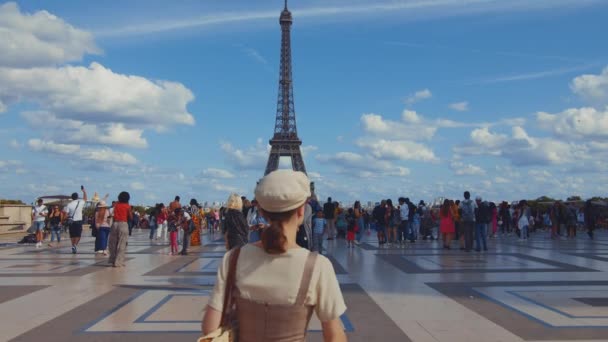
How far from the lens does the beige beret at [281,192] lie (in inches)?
101

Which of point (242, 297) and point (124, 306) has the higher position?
point (242, 297)

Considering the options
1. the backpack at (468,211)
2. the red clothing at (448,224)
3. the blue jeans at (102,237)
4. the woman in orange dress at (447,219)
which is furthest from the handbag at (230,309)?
the red clothing at (448,224)

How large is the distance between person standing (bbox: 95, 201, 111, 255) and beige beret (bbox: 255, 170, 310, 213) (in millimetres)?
13737

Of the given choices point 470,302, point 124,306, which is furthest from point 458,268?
point 124,306

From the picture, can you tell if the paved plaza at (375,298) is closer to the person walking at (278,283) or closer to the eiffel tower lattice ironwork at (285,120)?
the person walking at (278,283)

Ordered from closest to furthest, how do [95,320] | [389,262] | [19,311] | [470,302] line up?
[95,320] < [19,311] < [470,302] < [389,262]

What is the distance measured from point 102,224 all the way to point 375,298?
9674 millimetres

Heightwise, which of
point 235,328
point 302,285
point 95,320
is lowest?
point 95,320

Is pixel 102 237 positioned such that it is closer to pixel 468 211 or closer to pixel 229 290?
pixel 468 211

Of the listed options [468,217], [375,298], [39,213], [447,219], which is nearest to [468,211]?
[468,217]

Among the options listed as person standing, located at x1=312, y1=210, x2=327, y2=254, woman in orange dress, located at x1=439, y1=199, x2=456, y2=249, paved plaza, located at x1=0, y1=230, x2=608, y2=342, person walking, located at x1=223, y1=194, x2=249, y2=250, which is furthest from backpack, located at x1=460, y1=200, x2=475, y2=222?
person walking, located at x1=223, y1=194, x2=249, y2=250

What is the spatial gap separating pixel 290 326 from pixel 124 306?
6050 mm

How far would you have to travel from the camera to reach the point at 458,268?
12.3 meters

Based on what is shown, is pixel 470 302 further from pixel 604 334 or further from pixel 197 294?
pixel 197 294
